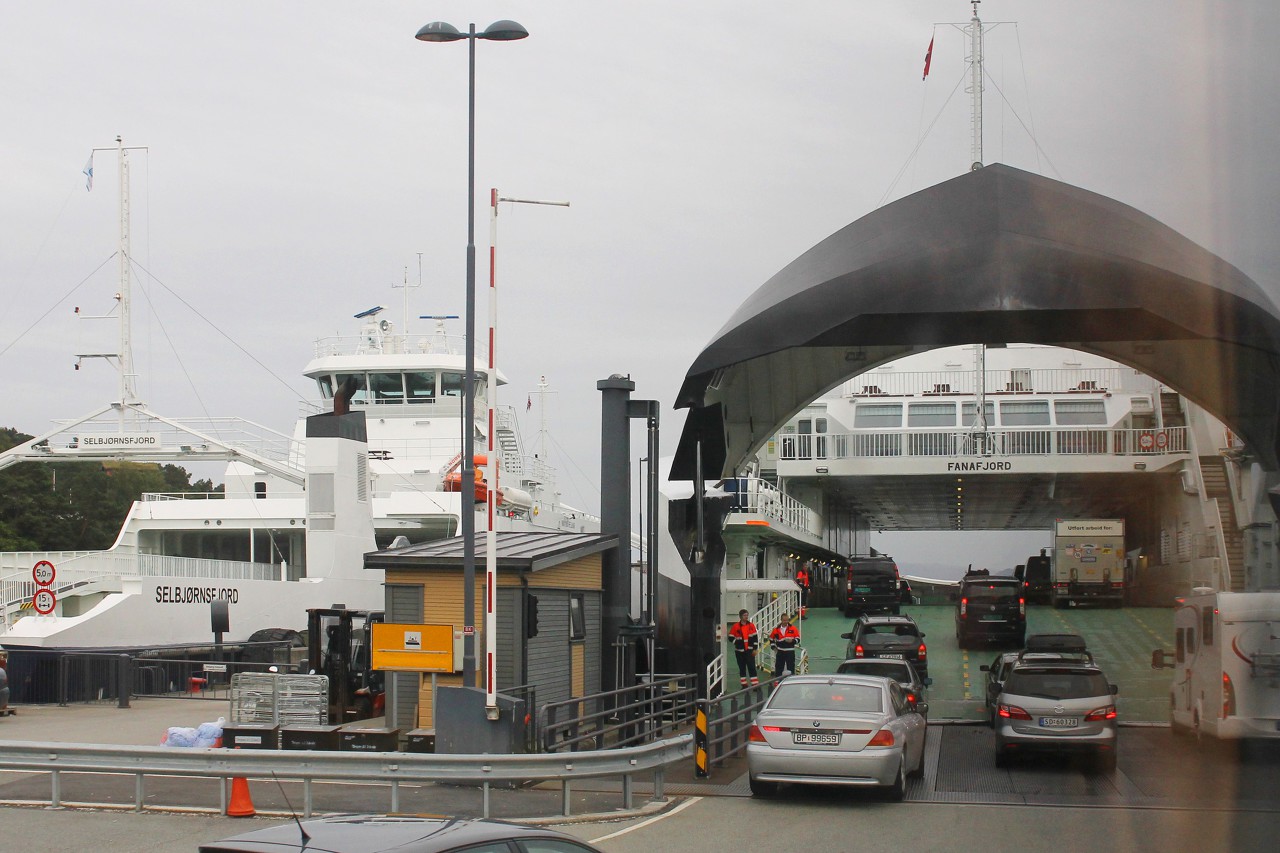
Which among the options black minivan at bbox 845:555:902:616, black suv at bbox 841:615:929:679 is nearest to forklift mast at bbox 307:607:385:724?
black suv at bbox 841:615:929:679

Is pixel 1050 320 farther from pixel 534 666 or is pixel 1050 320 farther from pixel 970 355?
pixel 970 355

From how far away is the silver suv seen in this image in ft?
49.4

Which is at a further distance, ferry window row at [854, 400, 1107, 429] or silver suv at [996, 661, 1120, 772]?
ferry window row at [854, 400, 1107, 429]

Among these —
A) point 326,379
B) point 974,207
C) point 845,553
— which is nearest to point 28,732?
point 974,207

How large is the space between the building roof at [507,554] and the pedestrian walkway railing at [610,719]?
1.89 m

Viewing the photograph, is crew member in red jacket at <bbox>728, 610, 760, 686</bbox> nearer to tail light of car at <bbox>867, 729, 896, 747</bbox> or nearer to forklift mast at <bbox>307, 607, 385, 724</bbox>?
forklift mast at <bbox>307, 607, 385, 724</bbox>

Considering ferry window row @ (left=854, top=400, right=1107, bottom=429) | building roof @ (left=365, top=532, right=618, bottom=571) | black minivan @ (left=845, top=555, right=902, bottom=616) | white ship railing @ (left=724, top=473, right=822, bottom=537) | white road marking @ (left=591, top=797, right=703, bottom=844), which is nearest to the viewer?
white road marking @ (left=591, top=797, right=703, bottom=844)

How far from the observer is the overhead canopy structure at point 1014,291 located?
16.8m

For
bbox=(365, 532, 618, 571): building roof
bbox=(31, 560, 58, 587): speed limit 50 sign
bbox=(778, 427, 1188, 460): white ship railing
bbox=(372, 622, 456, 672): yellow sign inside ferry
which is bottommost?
bbox=(372, 622, 456, 672): yellow sign inside ferry

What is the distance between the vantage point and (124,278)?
39.4 meters

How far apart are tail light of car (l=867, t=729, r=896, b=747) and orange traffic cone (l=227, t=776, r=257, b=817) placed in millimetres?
6032

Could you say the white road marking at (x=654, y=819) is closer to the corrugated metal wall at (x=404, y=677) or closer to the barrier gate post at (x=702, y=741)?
the barrier gate post at (x=702, y=741)

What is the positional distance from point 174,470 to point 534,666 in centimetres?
9163

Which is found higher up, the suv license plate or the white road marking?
the suv license plate
